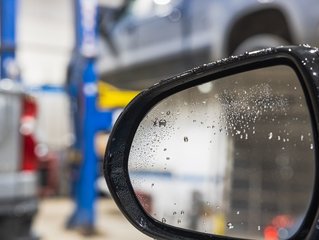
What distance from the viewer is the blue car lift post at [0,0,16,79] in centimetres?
397

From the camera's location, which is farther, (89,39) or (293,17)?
(89,39)

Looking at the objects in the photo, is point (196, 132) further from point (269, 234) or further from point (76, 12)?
point (76, 12)

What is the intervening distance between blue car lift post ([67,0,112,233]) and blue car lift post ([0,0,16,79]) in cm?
56

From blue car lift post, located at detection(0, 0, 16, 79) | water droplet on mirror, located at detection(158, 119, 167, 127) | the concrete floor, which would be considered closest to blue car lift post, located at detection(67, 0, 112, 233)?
the concrete floor

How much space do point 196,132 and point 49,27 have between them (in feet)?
34.6

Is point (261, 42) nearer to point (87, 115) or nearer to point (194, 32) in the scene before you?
point (194, 32)

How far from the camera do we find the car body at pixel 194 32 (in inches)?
154

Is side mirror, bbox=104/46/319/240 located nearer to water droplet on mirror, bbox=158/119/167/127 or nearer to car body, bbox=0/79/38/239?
water droplet on mirror, bbox=158/119/167/127

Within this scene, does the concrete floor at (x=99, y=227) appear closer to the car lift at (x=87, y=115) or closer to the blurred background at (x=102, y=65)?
the blurred background at (x=102, y=65)

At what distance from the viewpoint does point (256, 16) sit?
4.22 metres

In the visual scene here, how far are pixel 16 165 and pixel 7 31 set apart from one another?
1678 millimetres

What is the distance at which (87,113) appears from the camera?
4.40 meters


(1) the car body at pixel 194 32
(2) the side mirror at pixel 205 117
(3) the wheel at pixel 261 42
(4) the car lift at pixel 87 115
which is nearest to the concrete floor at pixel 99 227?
(4) the car lift at pixel 87 115

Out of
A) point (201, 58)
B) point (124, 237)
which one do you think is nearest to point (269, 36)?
A: point (201, 58)
